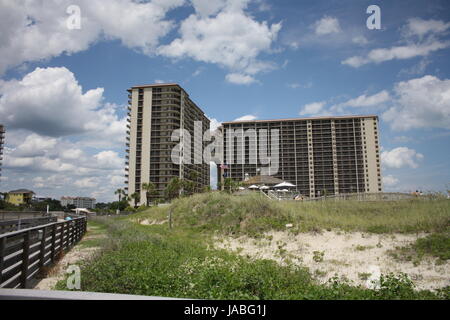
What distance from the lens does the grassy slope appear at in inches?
182

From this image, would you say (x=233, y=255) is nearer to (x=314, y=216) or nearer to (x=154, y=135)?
(x=314, y=216)

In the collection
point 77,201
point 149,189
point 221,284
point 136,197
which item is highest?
point 149,189

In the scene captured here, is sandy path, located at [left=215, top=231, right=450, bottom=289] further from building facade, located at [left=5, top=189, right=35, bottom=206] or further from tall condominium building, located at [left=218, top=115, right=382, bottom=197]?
building facade, located at [left=5, top=189, right=35, bottom=206]

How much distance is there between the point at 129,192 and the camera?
277 ft

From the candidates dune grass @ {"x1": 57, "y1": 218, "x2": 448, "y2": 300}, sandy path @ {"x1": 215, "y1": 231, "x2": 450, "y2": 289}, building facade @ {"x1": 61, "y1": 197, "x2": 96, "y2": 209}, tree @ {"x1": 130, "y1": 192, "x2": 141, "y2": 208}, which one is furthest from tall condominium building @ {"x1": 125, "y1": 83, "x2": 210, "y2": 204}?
building facade @ {"x1": 61, "y1": 197, "x2": 96, "y2": 209}

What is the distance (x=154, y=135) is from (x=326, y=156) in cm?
5398

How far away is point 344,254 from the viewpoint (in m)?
9.50

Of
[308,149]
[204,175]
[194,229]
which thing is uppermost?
[308,149]

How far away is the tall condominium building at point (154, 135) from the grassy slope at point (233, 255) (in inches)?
2347

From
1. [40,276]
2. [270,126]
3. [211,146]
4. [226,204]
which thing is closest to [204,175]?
[211,146]

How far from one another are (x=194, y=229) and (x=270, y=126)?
305 ft

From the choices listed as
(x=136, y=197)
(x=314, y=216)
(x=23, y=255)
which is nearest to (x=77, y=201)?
(x=136, y=197)
